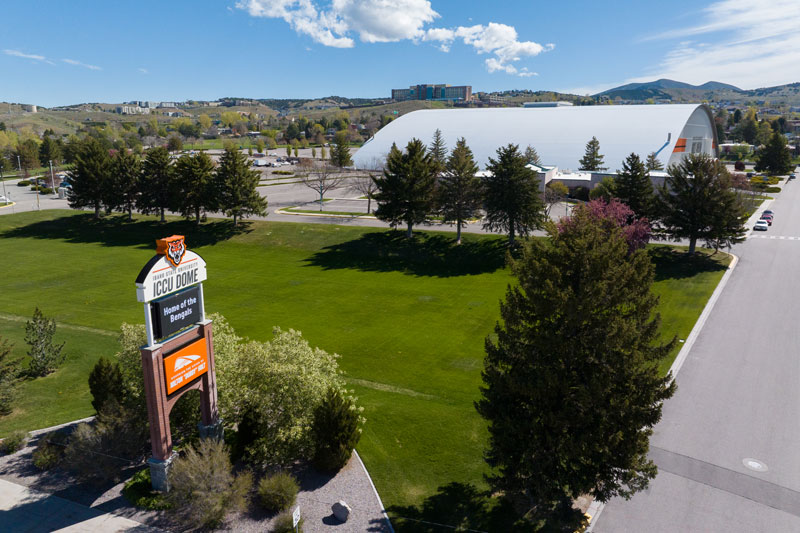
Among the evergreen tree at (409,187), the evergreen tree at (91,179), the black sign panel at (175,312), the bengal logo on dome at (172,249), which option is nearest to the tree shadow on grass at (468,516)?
the black sign panel at (175,312)

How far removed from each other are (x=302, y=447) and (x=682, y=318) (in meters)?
28.5

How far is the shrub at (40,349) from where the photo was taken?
26578 mm

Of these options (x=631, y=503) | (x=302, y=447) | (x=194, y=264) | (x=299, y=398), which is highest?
(x=194, y=264)

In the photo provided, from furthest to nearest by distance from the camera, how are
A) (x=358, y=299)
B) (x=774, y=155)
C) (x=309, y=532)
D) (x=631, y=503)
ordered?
1. (x=774, y=155)
2. (x=358, y=299)
3. (x=631, y=503)
4. (x=309, y=532)

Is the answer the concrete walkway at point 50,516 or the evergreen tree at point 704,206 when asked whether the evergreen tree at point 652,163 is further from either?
the concrete walkway at point 50,516

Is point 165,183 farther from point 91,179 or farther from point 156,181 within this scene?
point 91,179

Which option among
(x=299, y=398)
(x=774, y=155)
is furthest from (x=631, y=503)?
(x=774, y=155)

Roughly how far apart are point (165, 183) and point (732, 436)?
65117 mm

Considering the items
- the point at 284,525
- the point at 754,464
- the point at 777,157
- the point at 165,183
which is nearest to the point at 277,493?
the point at 284,525

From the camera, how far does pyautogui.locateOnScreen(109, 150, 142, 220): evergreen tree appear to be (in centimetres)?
6619

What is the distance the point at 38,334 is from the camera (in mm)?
26734

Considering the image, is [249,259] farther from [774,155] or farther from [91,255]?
[774,155]

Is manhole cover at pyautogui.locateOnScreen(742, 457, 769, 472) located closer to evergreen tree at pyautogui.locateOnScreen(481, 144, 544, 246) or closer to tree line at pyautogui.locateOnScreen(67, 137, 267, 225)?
evergreen tree at pyautogui.locateOnScreen(481, 144, 544, 246)

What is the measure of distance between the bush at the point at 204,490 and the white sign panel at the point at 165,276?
5.08m
